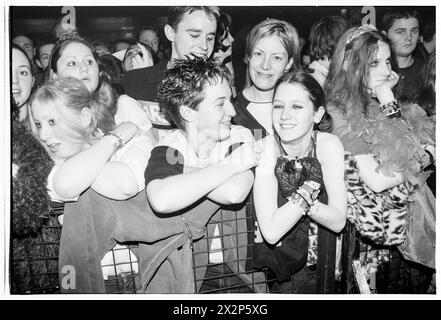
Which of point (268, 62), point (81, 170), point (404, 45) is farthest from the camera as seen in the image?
point (404, 45)

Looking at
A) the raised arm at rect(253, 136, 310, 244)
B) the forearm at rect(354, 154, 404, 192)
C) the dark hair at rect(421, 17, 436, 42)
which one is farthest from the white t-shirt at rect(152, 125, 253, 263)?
the dark hair at rect(421, 17, 436, 42)

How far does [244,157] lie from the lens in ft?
7.37

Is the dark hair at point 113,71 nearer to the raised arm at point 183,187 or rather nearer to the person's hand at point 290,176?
the raised arm at point 183,187

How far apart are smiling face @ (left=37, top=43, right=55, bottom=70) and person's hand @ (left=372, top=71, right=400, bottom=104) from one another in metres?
1.58

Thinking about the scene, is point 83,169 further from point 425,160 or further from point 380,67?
point 425,160

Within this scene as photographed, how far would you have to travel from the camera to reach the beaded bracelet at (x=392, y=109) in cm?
230

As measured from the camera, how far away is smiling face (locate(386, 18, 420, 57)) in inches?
92.1

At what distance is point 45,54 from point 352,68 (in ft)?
4.86

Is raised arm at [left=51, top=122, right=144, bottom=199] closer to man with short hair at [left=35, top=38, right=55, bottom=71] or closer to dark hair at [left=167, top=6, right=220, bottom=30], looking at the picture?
man with short hair at [left=35, top=38, right=55, bottom=71]

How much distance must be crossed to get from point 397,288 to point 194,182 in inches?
49.2

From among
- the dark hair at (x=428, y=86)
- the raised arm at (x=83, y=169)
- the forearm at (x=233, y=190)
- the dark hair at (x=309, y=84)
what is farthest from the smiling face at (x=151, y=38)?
the dark hair at (x=428, y=86)

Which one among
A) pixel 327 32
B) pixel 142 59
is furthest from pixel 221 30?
pixel 327 32

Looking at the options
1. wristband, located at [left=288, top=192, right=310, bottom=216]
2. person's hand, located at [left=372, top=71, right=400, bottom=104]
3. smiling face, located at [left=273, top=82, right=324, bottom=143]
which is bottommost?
wristband, located at [left=288, top=192, right=310, bottom=216]
